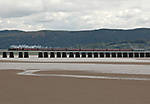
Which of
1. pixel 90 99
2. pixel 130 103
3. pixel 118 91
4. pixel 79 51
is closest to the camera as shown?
pixel 130 103

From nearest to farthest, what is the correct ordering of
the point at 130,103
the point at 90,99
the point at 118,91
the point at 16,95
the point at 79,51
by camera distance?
1. the point at 130,103
2. the point at 90,99
3. the point at 16,95
4. the point at 118,91
5. the point at 79,51

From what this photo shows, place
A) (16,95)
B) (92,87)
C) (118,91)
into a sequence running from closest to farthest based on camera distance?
(16,95) < (118,91) < (92,87)

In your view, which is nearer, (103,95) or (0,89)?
(103,95)

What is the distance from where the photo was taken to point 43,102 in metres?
12.5

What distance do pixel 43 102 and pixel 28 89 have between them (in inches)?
145

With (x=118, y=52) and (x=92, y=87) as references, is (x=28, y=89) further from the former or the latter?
(x=118, y=52)

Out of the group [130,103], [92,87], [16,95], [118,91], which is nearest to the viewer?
[130,103]

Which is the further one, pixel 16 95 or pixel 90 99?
pixel 16 95

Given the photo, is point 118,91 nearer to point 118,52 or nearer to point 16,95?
point 16,95

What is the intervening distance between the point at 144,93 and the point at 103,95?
6.55 feet

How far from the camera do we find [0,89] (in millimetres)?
16000

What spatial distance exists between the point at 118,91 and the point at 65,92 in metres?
2.61

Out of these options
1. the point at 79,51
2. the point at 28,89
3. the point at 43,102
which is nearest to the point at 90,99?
the point at 43,102

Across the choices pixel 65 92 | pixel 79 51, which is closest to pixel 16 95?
pixel 65 92
